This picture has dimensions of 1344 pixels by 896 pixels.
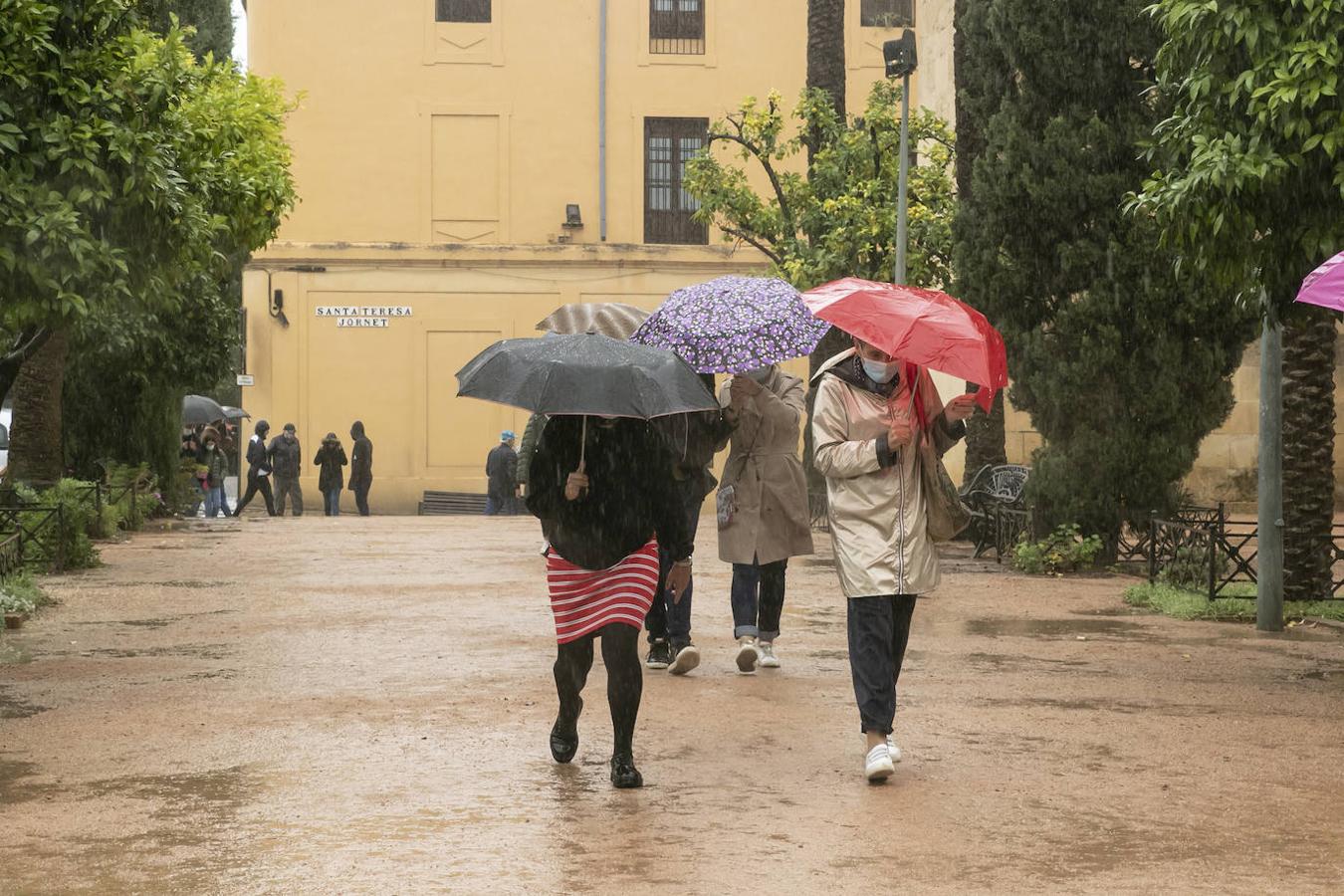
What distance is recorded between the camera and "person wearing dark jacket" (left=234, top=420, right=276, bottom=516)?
31.3 meters

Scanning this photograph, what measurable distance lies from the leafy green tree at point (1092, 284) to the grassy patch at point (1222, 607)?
2.74 m

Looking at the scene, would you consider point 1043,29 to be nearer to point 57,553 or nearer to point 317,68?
point 57,553

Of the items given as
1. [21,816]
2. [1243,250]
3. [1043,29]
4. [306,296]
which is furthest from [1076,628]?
[306,296]

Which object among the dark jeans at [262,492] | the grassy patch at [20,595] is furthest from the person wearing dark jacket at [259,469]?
the grassy patch at [20,595]

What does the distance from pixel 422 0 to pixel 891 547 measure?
28.7 m

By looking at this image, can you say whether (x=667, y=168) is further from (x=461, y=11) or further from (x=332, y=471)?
(x=332, y=471)

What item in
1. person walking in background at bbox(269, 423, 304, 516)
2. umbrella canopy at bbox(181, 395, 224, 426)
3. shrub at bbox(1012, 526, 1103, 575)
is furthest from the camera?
umbrella canopy at bbox(181, 395, 224, 426)

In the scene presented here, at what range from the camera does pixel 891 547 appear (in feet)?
23.8

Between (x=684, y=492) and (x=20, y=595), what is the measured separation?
6151 mm

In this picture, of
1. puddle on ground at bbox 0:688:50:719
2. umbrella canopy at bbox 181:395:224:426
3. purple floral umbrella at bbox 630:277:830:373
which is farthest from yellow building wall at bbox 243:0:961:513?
purple floral umbrella at bbox 630:277:830:373

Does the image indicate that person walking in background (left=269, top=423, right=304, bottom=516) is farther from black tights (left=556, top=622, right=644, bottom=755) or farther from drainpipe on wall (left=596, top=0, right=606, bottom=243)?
black tights (left=556, top=622, right=644, bottom=755)

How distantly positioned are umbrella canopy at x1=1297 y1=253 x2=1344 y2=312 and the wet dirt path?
6.26ft

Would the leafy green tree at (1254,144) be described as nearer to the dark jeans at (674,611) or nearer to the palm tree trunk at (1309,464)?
the dark jeans at (674,611)

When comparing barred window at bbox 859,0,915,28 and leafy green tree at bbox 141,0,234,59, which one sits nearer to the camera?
leafy green tree at bbox 141,0,234,59
